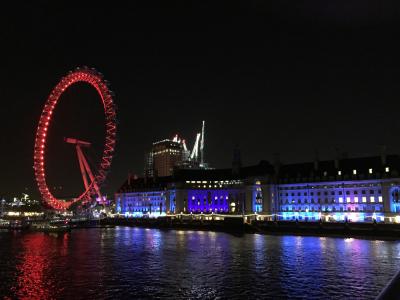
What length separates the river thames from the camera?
35356 mm

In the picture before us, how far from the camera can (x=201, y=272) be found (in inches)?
1752

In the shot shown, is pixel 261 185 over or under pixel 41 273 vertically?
over

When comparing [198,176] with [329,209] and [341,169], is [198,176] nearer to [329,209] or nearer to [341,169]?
[341,169]

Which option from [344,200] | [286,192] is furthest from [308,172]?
[344,200]

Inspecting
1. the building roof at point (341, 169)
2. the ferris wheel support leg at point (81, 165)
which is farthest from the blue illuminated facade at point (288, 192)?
the ferris wheel support leg at point (81, 165)

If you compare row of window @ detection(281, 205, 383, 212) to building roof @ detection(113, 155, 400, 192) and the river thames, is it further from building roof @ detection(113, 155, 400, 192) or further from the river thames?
the river thames

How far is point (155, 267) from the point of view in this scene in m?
48.1

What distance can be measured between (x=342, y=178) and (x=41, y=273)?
9127cm

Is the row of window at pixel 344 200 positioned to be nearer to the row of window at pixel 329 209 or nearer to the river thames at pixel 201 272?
the row of window at pixel 329 209

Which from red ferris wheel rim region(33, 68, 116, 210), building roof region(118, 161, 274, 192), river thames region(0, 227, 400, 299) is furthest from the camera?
building roof region(118, 161, 274, 192)

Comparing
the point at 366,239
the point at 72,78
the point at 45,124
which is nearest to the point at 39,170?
the point at 45,124

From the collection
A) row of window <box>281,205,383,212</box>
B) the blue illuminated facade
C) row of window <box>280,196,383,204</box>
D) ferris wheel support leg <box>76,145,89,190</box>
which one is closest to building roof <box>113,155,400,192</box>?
the blue illuminated facade

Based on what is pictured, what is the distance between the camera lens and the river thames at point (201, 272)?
35356 millimetres

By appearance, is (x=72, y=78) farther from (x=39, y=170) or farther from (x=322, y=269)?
(x=322, y=269)
